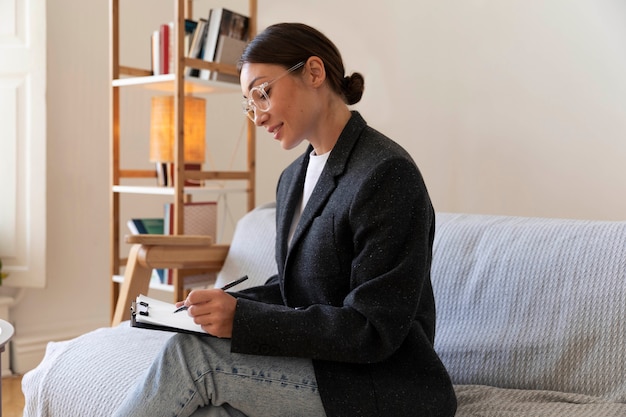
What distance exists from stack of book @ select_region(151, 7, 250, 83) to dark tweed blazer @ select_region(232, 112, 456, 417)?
55.6 inches

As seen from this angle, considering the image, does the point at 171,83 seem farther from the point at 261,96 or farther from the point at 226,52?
the point at 261,96

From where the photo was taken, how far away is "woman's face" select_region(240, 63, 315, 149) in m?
1.52

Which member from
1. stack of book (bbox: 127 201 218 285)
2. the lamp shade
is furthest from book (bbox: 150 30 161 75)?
stack of book (bbox: 127 201 218 285)

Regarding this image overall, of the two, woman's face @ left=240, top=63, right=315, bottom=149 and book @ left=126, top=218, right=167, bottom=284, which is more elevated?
woman's face @ left=240, top=63, right=315, bottom=149

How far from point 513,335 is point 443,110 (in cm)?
120

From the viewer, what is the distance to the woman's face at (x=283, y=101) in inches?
59.9

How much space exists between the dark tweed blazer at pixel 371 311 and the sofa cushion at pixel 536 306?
36cm

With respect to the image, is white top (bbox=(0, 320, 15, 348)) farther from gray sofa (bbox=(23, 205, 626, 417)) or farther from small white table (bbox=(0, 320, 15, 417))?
gray sofa (bbox=(23, 205, 626, 417))

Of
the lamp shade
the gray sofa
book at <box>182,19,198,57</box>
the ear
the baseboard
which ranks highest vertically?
book at <box>182,19,198,57</box>

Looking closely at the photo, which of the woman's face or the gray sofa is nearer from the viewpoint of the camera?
the woman's face

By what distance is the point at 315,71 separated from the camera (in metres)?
1.52

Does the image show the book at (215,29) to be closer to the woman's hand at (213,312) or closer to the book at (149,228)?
the book at (149,228)

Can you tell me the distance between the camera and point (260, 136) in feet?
12.1

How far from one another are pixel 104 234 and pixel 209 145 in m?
0.69
